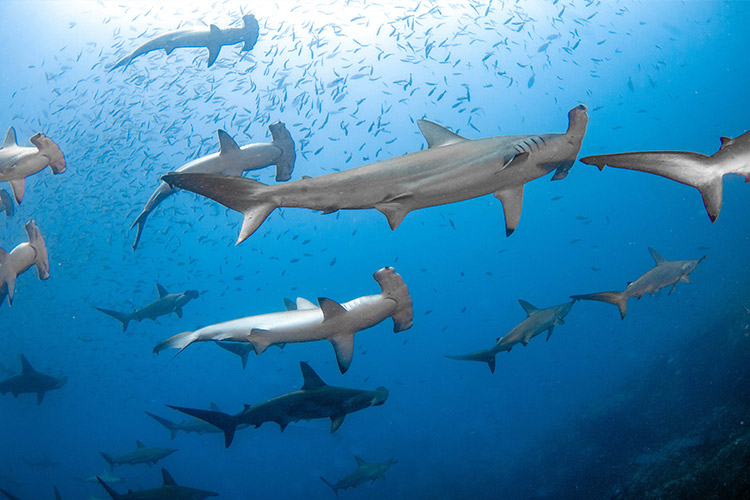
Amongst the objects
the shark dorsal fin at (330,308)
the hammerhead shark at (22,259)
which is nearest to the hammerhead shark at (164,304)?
the hammerhead shark at (22,259)

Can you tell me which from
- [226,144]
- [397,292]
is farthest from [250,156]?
[397,292]

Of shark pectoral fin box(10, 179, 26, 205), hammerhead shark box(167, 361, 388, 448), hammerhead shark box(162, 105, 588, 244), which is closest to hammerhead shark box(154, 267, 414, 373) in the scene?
hammerhead shark box(162, 105, 588, 244)

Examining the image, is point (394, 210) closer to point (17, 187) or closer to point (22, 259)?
point (17, 187)

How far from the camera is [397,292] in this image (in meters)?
3.46

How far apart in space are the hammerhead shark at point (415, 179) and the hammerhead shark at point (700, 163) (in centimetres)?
53

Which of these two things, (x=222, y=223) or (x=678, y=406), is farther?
(x=222, y=223)

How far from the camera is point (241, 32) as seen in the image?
977 centimetres

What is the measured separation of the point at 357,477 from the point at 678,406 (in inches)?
494

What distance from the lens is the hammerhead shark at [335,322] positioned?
11.5 feet

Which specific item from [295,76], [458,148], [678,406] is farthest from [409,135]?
[458,148]

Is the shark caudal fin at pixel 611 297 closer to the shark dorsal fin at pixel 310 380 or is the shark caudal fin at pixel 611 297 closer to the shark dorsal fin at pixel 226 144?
the shark dorsal fin at pixel 310 380

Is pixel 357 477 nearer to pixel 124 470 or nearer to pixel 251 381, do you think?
pixel 124 470

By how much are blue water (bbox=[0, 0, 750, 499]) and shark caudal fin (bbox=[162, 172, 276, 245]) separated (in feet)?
38.1

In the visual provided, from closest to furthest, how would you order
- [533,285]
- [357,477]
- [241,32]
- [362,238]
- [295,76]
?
[241,32] → [357,477] → [295,76] → [362,238] → [533,285]
